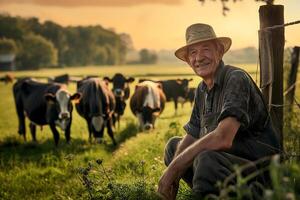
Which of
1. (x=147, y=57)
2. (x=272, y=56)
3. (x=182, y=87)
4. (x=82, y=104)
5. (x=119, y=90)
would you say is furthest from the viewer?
(x=147, y=57)

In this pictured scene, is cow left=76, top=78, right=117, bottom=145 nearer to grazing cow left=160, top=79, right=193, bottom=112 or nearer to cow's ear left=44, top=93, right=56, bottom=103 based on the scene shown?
cow's ear left=44, top=93, right=56, bottom=103

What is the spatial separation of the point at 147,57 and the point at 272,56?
12620 centimetres

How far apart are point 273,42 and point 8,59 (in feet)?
351

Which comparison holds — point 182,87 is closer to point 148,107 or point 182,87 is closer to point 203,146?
point 148,107

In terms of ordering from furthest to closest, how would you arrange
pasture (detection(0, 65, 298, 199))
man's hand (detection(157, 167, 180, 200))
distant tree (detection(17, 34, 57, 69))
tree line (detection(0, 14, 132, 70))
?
1. tree line (detection(0, 14, 132, 70))
2. distant tree (detection(17, 34, 57, 69))
3. pasture (detection(0, 65, 298, 199))
4. man's hand (detection(157, 167, 180, 200))

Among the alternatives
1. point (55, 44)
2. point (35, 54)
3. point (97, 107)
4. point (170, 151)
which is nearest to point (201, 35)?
point (170, 151)

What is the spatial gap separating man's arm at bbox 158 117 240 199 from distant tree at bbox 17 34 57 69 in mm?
100662

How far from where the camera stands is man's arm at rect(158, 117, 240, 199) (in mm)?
3758

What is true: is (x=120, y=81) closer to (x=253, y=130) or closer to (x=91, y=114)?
(x=91, y=114)

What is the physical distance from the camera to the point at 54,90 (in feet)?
49.8

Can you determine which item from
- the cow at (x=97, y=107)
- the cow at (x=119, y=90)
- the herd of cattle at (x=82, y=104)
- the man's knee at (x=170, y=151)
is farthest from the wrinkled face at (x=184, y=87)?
the man's knee at (x=170, y=151)

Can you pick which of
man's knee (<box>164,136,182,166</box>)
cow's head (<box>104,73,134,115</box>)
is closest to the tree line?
cow's head (<box>104,73,134,115</box>)

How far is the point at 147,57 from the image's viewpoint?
13100cm

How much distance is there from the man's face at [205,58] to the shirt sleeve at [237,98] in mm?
246
